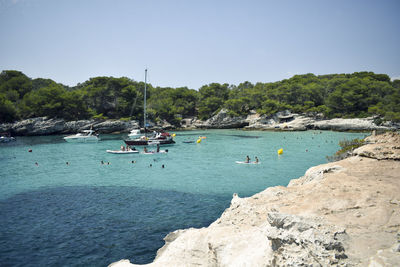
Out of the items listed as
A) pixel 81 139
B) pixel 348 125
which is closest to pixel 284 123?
pixel 348 125

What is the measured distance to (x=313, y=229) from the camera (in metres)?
5.40

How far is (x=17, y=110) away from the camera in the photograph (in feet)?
253

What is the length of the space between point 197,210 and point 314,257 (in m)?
11.8

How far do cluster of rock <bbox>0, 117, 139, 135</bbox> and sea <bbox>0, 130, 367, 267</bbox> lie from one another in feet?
142

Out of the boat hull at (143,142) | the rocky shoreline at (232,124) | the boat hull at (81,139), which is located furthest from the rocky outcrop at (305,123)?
the boat hull at (81,139)

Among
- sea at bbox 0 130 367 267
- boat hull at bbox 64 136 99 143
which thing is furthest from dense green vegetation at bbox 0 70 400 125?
sea at bbox 0 130 367 267

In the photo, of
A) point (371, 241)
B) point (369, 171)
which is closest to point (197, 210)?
point (369, 171)

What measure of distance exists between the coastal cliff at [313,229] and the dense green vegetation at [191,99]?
60.2 metres

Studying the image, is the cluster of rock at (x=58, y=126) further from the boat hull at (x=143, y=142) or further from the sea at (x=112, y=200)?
the sea at (x=112, y=200)

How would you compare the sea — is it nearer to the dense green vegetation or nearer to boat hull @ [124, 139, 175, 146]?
boat hull @ [124, 139, 175, 146]

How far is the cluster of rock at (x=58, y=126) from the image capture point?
239ft

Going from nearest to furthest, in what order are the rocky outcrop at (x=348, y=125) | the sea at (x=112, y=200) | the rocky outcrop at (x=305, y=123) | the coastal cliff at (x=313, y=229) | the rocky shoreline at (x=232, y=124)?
the coastal cliff at (x=313, y=229) → the sea at (x=112, y=200) → the rocky outcrop at (x=348, y=125) → the rocky outcrop at (x=305, y=123) → the rocky shoreline at (x=232, y=124)

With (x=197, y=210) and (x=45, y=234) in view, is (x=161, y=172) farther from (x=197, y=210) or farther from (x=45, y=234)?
(x=45, y=234)

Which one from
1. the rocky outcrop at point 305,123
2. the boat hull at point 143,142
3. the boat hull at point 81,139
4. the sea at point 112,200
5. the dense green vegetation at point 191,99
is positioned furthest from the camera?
the dense green vegetation at point 191,99
